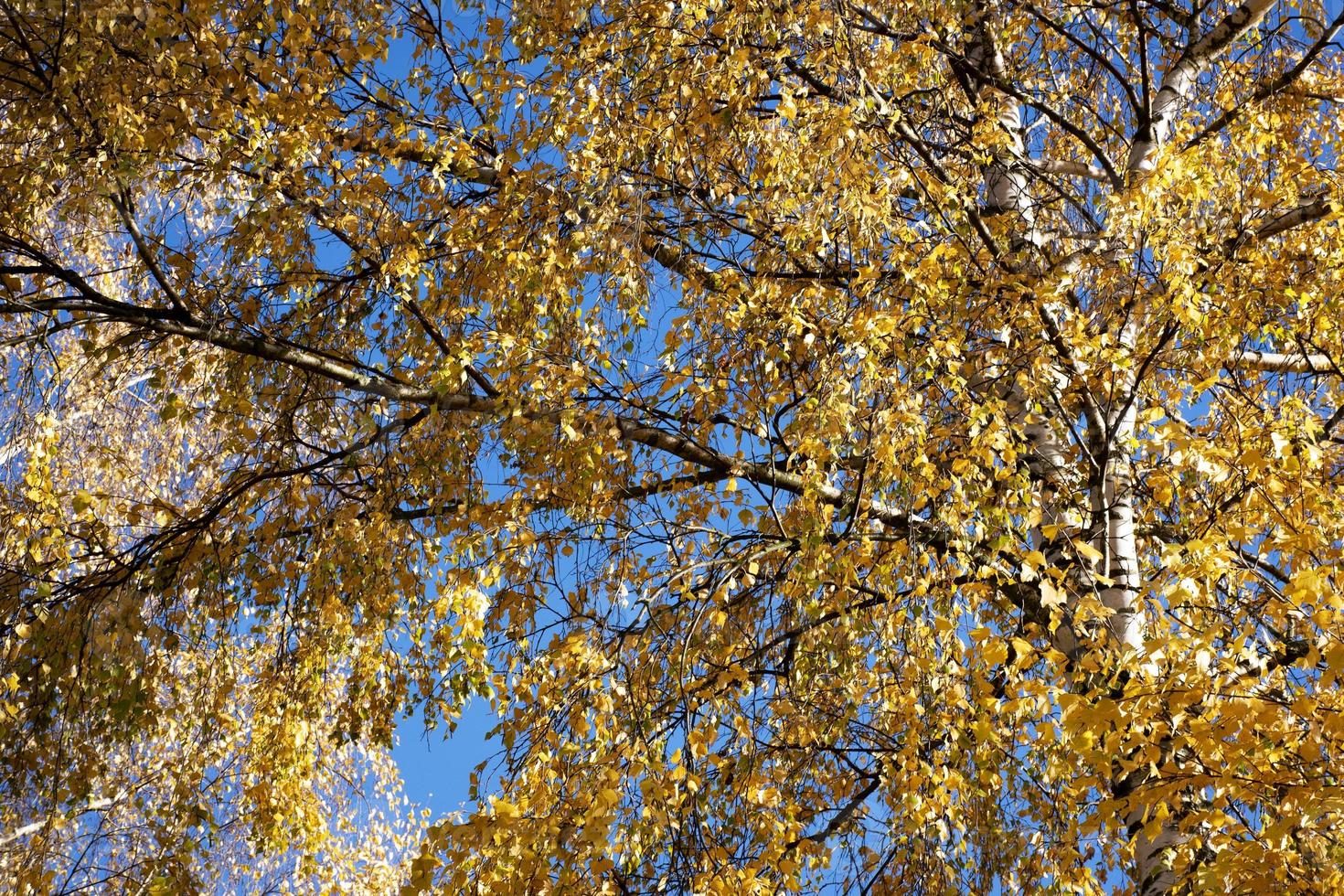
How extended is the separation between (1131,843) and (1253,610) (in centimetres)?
105

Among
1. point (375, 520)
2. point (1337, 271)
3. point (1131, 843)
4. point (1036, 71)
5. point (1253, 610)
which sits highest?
point (1036, 71)

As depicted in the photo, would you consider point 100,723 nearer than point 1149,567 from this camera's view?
Yes

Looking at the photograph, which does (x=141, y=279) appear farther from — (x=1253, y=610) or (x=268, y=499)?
(x=1253, y=610)

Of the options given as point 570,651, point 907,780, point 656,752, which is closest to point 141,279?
point 570,651

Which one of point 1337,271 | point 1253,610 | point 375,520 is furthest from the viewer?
point 1337,271

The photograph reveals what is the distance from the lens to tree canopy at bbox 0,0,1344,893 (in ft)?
13.4

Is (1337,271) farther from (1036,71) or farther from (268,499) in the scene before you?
(268,499)

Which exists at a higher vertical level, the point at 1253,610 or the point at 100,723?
the point at 100,723

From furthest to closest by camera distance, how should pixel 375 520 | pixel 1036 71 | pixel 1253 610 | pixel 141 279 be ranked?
pixel 1036 71, pixel 141 279, pixel 375 520, pixel 1253 610

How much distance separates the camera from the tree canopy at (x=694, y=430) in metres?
4.10

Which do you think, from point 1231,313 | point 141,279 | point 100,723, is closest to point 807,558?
point 1231,313

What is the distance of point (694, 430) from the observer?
525 cm

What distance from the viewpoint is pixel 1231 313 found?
513 cm

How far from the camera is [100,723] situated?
17.8ft
